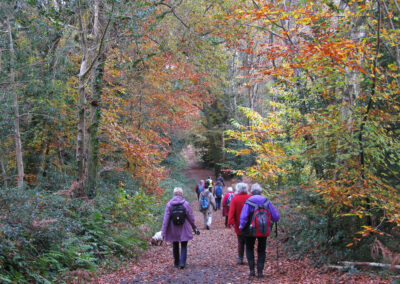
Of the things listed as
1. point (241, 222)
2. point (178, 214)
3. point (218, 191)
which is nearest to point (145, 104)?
point (218, 191)

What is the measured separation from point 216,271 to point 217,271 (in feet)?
0.08

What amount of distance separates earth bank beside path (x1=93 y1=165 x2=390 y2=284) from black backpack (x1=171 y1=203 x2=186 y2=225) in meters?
1.03

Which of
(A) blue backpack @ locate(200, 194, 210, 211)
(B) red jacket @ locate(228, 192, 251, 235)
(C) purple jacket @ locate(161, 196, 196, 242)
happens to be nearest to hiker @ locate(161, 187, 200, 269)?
(C) purple jacket @ locate(161, 196, 196, 242)

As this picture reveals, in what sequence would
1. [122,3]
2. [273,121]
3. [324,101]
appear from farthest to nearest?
[273,121]
[122,3]
[324,101]

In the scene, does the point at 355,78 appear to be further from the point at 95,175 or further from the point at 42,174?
the point at 42,174

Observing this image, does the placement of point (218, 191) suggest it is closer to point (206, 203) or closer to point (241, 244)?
point (206, 203)

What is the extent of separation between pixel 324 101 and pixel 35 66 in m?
10.5

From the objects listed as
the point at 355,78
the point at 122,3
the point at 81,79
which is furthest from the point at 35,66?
the point at 355,78

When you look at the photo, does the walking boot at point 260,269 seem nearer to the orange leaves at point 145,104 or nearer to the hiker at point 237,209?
the hiker at point 237,209

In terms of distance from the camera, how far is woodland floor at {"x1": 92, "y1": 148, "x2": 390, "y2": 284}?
6.38 meters

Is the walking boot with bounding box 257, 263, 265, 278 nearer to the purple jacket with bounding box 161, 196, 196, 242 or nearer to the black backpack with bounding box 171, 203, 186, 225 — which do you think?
the purple jacket with bounding box 161, 196, 196, 242

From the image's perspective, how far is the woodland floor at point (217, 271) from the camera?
638 cm

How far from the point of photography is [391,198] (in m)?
5.47

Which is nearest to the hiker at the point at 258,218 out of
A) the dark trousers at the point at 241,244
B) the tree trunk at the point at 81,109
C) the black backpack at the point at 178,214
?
the dark trousers at the point at 241,244
